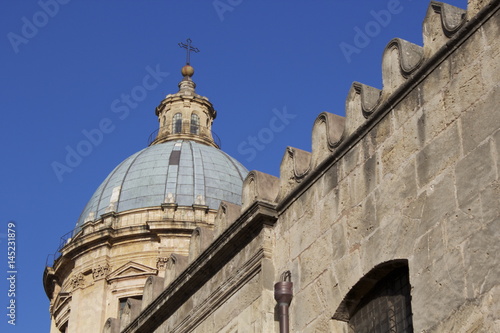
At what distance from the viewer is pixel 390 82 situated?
11.1 metres

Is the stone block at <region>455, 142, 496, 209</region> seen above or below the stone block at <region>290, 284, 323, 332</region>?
above

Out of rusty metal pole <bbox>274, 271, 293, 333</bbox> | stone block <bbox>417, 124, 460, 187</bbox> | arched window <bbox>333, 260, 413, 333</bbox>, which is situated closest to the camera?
stone block <bbox>417, 124, 460, 187</bbox>

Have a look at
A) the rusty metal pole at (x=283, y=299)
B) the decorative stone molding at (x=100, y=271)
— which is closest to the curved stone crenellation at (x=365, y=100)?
the rusty metal pole at (x=283, y=299)

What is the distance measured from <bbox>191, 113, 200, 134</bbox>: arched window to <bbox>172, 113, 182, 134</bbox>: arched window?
477 mm

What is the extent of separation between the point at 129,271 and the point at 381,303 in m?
21.6

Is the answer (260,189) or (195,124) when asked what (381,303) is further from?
(195,124)

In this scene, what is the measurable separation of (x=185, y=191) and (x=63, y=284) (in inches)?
207

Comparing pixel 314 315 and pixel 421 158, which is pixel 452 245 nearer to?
pixel 421 158

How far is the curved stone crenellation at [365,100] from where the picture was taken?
413 inches

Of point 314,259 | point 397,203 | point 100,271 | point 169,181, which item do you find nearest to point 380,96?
point 397,203

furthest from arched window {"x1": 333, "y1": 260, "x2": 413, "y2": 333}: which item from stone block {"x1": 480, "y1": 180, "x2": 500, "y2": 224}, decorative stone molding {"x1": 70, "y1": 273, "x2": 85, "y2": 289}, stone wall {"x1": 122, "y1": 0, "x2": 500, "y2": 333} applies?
decorative stone molding {"x1": 70, "y1": 273, "x2": 85, "y2": 289}

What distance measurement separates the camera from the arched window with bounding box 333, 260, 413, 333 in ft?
33.6

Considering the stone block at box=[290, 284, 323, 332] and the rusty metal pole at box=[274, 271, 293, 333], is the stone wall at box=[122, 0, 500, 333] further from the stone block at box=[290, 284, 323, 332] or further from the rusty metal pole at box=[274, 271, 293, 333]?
the rusty metal pole at box=[274, 271, 293, 333]

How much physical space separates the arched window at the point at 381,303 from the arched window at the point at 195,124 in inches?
1087
